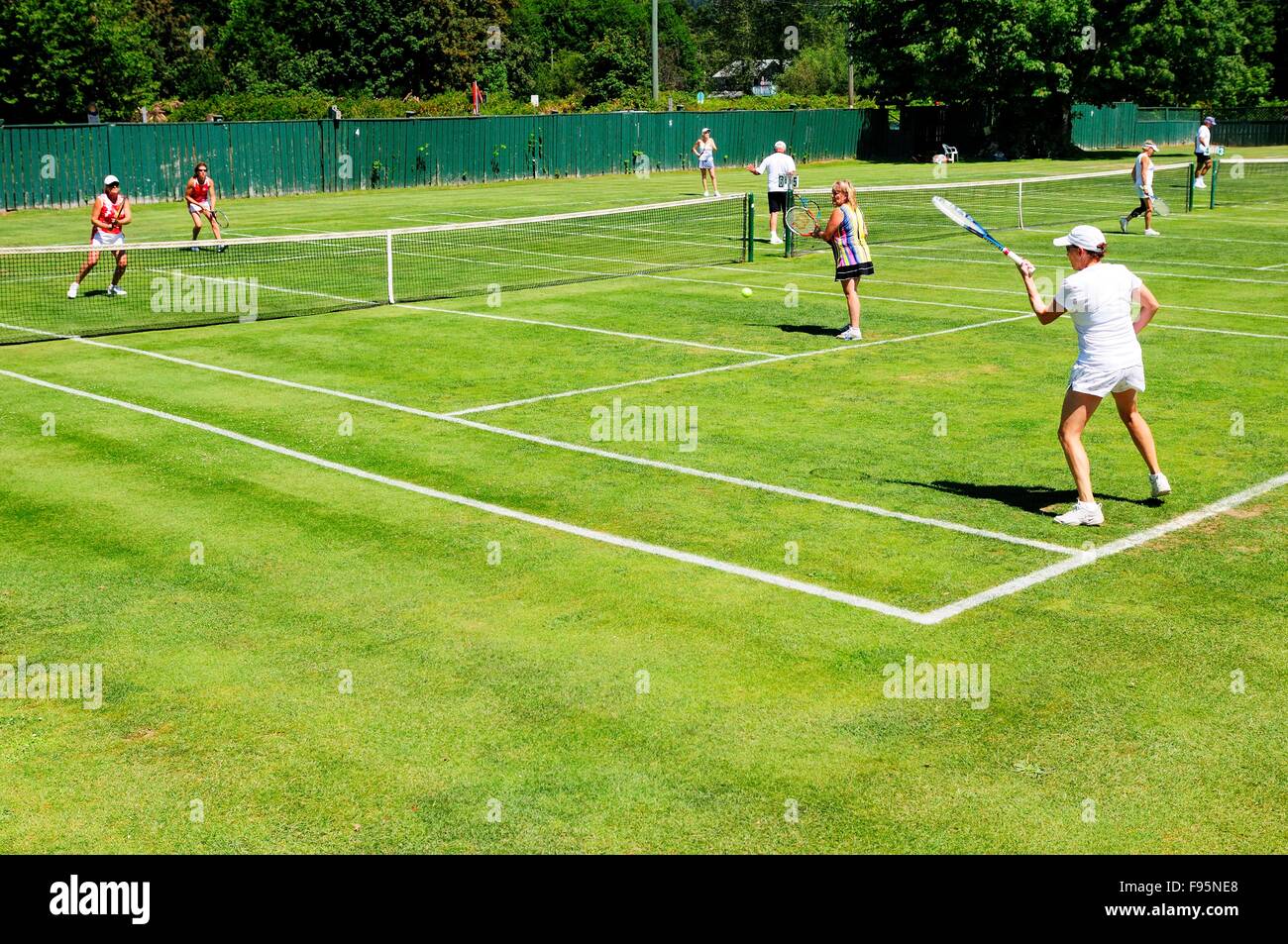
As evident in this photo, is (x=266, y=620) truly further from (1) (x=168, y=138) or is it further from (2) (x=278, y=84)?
(2) (x=278, y=84)

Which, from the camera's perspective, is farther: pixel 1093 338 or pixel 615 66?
pixel 615 66

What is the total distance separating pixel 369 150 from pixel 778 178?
2657cm

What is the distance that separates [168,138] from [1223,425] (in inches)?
1629

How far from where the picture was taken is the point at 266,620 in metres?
9.91

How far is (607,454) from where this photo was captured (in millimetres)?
14422

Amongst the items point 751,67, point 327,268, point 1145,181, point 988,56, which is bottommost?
point 327,268

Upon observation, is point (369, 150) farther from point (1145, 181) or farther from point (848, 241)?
point (848, 241)

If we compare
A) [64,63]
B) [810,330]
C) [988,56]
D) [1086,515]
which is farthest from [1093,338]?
[988,56]

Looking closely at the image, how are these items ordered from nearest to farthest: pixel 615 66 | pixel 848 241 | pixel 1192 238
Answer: pixel 848 241, pixel 1192 238, pixel 615 66

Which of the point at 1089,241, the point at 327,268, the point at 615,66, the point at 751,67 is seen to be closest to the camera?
the point at 1089,241

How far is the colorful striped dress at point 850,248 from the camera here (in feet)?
65.6

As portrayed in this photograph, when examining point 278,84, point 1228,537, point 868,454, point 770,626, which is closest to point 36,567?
point 770,626
